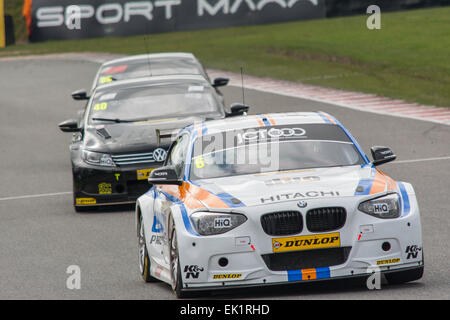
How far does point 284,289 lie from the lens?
28.2 ft

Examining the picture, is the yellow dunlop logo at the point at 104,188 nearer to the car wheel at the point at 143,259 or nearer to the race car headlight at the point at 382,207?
the car wheel at the point at 143,259

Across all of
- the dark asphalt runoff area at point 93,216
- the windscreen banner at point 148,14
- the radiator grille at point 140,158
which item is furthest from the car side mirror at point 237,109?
the windscreen banner at point 148,14

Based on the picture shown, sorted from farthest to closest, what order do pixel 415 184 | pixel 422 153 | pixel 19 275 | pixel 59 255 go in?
pixel 422 153
pixel 415 184
pixel 59 255
pixel 19 275

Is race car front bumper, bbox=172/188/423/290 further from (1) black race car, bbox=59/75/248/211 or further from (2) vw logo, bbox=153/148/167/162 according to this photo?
(1) black race car, bbox=59/75/248/211

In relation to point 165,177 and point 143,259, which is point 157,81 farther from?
point 165,177

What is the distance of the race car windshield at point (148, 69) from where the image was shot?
67.8 feet

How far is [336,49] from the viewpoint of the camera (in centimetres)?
3288

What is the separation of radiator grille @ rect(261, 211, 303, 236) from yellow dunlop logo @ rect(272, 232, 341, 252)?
60 mm

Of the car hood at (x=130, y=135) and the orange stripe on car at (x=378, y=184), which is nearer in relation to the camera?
the orange stripe on car at (x=378, y=184)

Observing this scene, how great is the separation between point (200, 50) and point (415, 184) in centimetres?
2177

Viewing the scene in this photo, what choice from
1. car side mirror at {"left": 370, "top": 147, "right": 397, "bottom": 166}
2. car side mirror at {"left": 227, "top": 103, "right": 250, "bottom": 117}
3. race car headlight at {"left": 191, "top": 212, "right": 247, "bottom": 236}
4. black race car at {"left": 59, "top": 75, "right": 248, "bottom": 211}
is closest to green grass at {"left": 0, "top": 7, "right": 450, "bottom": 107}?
car side mirror at {"left": 227, "top": 103, "right": 250, "bottom": 117}

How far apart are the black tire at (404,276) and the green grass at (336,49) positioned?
1496 centimetres
